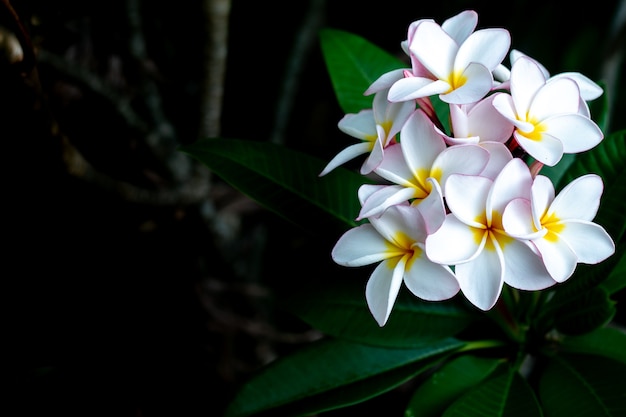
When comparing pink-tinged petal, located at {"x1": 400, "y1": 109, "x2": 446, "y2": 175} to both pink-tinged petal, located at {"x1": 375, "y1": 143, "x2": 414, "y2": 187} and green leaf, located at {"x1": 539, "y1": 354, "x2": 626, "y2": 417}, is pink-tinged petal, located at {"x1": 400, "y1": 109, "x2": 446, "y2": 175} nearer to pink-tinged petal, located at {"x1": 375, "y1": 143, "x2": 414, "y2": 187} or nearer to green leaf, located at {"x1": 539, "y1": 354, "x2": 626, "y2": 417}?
pink-tinged petal, located at {"x1": 375, "y1": 143, "x2": 414, "y2": 187}

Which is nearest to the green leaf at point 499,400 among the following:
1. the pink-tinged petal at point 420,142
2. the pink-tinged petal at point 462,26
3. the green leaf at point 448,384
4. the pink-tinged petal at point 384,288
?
the green leaf at point 448,384

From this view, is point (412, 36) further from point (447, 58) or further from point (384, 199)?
point (384, 199)

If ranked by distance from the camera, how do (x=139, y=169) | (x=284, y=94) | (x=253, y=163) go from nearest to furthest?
(x=253, y=163), (x=139, y=169), (x=284, y=94)

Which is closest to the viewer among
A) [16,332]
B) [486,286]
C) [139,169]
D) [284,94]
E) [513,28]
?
[486,286]

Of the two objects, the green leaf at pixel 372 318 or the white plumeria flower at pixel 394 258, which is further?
the green leaf at pixel 372 318

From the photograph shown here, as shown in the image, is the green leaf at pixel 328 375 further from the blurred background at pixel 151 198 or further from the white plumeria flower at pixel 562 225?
the white plumeria flower at pixel 562 225

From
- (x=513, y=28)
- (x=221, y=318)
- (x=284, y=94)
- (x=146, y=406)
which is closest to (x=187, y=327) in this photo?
(x=221, y=318)

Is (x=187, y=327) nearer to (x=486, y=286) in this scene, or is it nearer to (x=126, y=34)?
(x=126, y=34)
